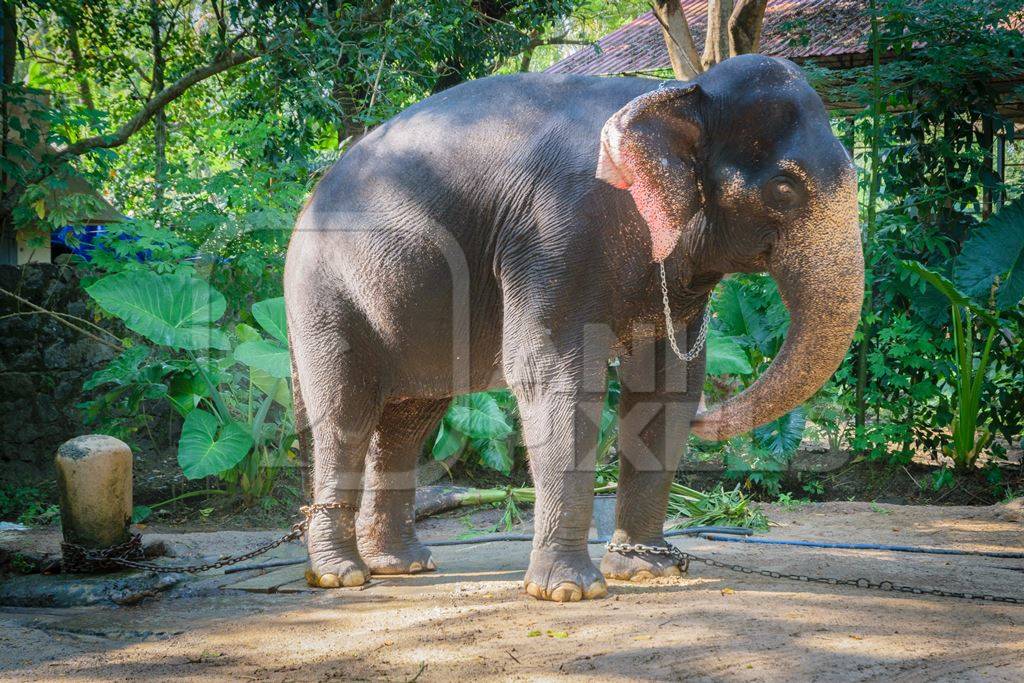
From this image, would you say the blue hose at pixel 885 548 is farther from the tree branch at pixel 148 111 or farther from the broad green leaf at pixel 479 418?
the tree branch at pixel 148 111

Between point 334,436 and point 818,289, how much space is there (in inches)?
83.0

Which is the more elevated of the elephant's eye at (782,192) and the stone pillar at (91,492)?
the elephant's eye at (782,192)

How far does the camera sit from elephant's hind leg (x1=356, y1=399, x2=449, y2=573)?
499 cm

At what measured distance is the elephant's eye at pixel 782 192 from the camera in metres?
3.80

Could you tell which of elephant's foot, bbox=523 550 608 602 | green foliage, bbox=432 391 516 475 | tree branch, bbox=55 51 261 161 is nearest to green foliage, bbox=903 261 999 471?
green foliage, bbox=432 391 516 475

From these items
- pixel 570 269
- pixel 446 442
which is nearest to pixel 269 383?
pixel 446 442

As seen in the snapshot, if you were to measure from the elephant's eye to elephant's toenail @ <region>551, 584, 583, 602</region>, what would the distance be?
5.32 feet

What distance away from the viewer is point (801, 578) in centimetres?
433

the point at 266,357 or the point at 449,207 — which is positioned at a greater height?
the point at 449,207

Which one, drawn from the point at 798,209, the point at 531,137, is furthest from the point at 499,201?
the point at 798,209

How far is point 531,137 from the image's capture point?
4.16m

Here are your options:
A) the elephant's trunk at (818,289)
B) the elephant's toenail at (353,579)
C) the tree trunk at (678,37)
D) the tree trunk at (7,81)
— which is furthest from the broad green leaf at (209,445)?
Result: the tree trunk at (678,37)

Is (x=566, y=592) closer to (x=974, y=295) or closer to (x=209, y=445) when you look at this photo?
(x=209, y=445)

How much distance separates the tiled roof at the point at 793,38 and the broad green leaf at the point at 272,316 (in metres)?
3.16
